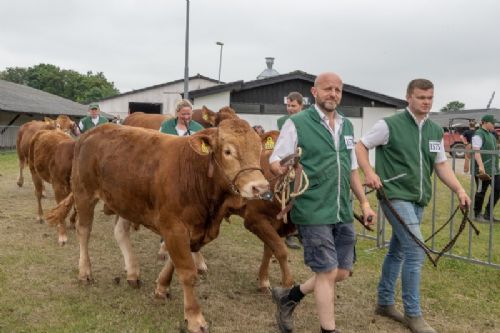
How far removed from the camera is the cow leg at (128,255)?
211 inches

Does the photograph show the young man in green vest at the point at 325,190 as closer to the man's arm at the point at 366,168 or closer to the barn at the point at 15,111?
the man's arm at the point at 366,168

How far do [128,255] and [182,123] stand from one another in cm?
194

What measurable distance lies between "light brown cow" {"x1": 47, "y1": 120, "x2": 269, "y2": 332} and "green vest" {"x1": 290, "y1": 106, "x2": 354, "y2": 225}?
36 cm

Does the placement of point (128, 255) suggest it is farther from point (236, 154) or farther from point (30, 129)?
point (30, 129)

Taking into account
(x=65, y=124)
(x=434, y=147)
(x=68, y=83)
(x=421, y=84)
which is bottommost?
(x=65, y=124)

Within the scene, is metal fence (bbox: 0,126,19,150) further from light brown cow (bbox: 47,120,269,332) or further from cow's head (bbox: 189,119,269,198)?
cow's head (bbox: 189,119,269,198)

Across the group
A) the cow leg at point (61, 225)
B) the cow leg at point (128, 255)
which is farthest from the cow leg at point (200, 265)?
the cow leg at point (61, 225)

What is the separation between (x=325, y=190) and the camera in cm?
378

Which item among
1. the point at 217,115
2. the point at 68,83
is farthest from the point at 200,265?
the point at 68,83

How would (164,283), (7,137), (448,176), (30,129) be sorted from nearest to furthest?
1. (448,176)
2. (164,283)
3. (30,129)
4. (7,137)

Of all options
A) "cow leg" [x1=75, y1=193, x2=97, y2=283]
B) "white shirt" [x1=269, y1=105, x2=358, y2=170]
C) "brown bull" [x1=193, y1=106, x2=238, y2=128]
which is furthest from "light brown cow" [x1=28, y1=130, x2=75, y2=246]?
"white shirt" [x1=269, y1=105, x2=358, y2=170]

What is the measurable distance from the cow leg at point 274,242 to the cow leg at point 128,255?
4.38 feet

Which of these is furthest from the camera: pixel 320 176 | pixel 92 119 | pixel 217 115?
pixel 92 119

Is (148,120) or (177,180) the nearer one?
(177,180)
